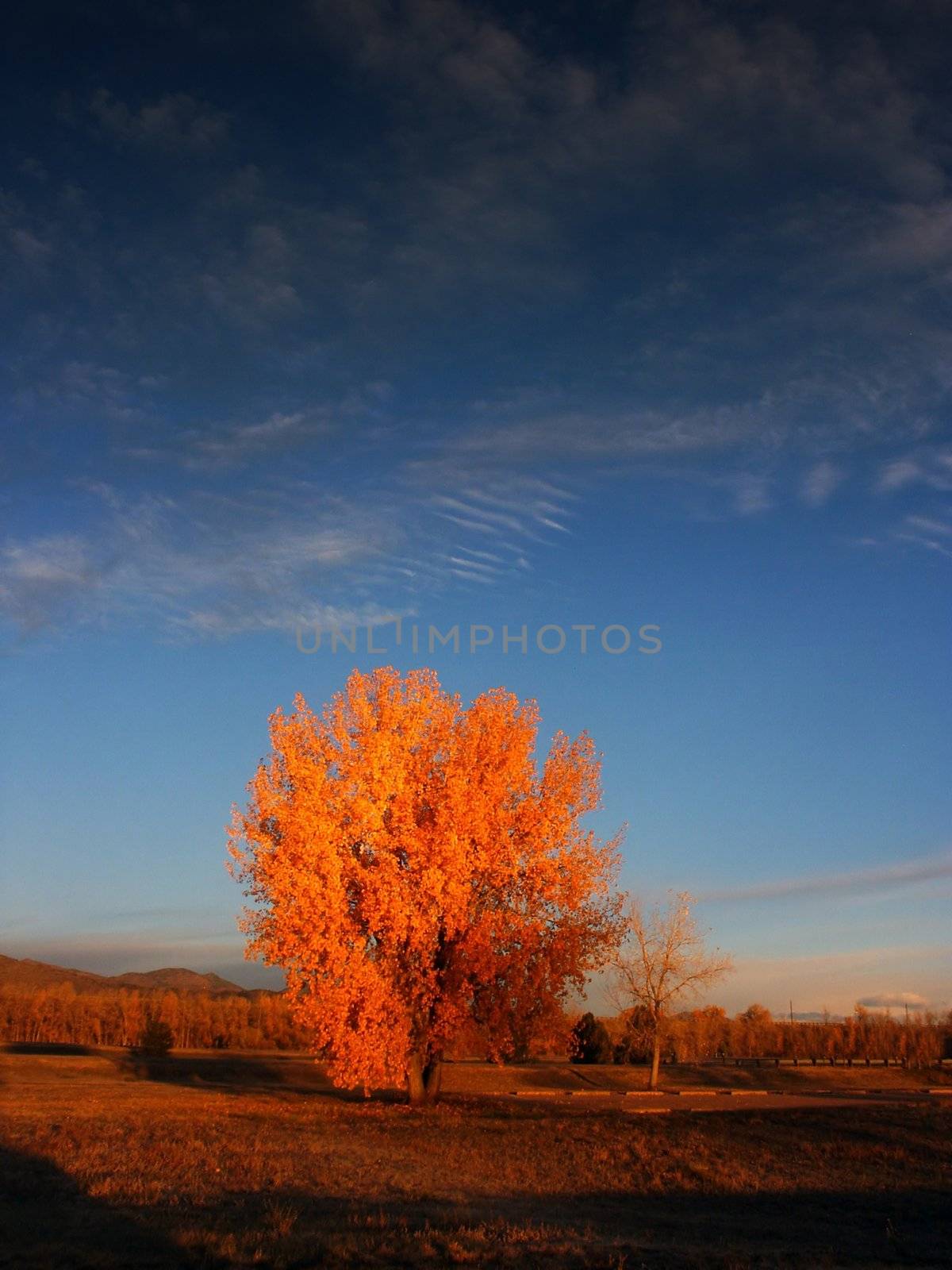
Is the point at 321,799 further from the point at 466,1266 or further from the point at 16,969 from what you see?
the point at 16,969

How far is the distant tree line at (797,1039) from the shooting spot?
69.9 metres

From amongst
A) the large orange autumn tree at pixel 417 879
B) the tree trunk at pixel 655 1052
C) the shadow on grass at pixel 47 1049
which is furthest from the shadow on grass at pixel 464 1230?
the shadow on grass at pixel 47 1049

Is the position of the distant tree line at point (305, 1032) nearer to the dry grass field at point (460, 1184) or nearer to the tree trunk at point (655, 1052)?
the tree trunk at point (655, 1052)

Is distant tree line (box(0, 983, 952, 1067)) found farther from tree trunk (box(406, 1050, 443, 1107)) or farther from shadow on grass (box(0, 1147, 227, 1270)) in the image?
shadow on grass (box(0, 1147, 227, 1270))

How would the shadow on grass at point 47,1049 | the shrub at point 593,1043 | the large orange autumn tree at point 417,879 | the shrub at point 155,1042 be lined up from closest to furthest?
1. the large orange autumn tree at point 417,879
2. the shadow on grass at point 47,1049
3. the shrub at point 593,1043
4. the shrub at point 155,1042

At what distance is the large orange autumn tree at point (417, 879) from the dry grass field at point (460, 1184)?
253cm

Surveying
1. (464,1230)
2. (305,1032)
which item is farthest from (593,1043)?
(464,1230)

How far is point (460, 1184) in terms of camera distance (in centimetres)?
1628

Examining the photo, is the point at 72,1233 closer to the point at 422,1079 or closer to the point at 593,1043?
the point at 422,1079

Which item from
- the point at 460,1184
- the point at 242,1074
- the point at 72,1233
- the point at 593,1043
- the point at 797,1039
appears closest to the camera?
the point at 72,1233

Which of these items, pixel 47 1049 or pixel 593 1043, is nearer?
pixel 593 1043

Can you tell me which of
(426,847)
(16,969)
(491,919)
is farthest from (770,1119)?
(16,969)

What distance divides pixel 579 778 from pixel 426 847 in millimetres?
5103

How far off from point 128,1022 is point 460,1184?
286 ft
